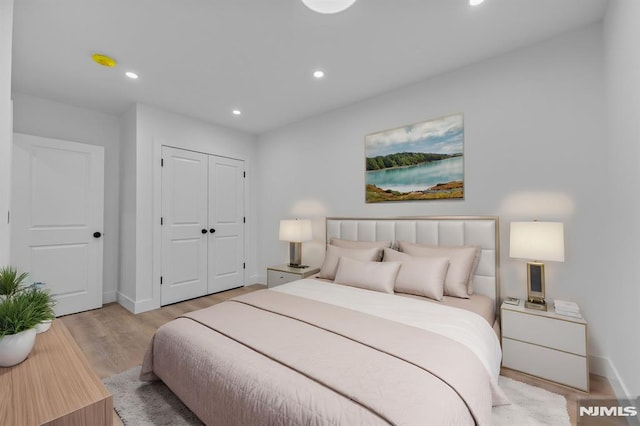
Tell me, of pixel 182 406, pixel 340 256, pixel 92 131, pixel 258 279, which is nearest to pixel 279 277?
pixel 340 256

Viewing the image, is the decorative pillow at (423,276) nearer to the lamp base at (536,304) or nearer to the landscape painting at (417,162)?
the lamp base at (536,304)

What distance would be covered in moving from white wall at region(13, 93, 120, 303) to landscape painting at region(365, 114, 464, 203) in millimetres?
3490

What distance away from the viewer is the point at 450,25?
81.4 inches

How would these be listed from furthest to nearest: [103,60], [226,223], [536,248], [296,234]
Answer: [226,223] → [296,234] → [103,60] → [536,248]

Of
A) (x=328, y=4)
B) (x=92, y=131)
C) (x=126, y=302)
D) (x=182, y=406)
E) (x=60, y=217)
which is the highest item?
(x=328, y=4)

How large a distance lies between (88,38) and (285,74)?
5.31 ft

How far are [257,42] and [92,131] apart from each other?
2906 mm

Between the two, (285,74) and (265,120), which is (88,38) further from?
(265,120)

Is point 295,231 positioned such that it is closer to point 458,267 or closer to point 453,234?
point 453,234

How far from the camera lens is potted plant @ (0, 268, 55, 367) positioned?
1.08m

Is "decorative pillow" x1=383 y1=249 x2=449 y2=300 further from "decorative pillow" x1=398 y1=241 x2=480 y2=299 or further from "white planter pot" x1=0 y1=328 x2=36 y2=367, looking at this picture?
"white planter pot" x1=0 y1=328 x2=36 y2=367

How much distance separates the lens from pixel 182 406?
1.74m

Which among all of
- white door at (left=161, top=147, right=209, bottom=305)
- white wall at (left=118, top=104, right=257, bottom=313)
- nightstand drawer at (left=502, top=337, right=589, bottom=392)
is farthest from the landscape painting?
white wall at (left=118, top=104, right=257, bottom=313)

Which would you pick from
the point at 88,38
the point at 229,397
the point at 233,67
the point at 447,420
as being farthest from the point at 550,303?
the point at 88,38
